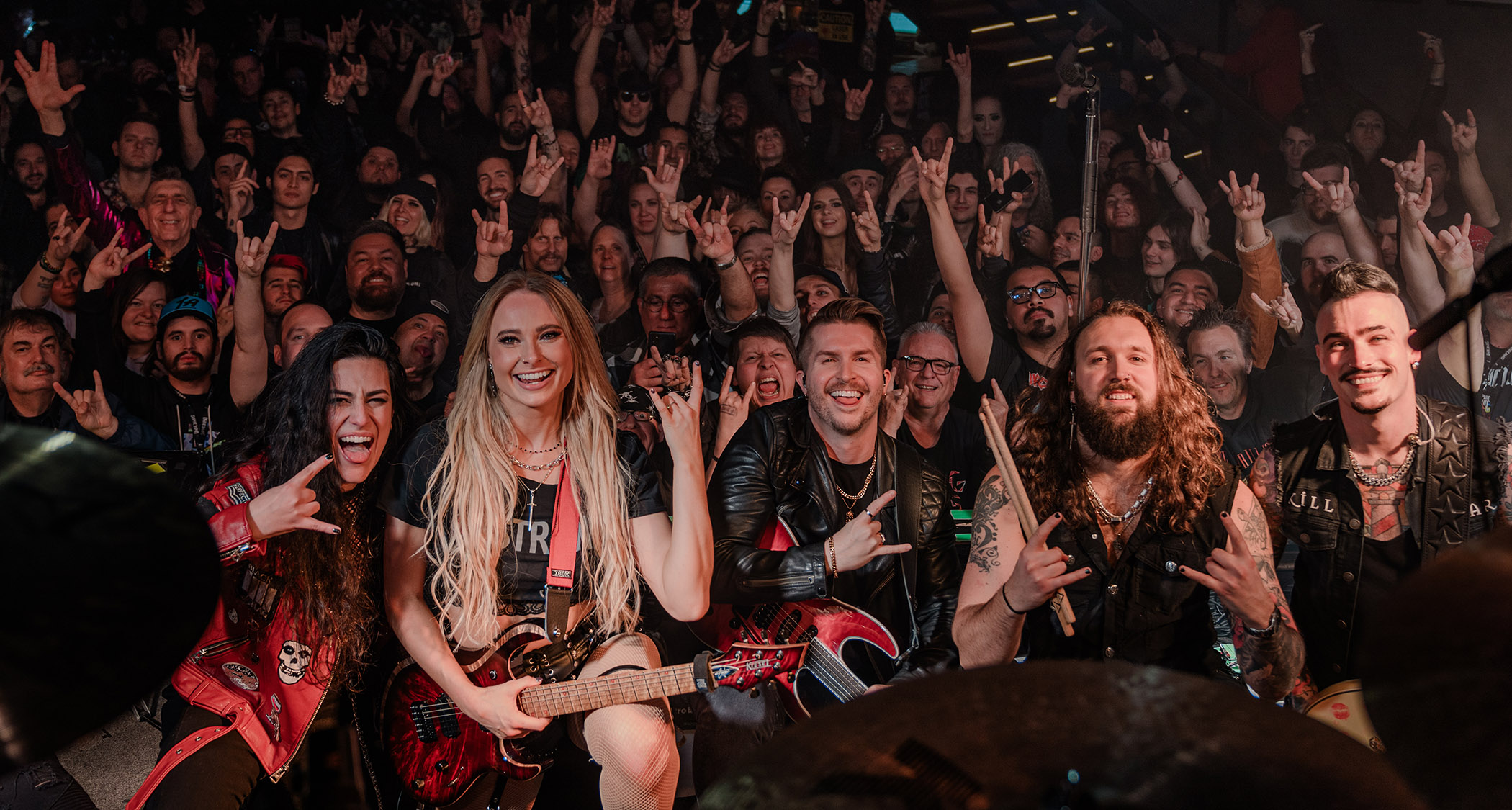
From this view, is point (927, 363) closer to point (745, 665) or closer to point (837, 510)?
point (837, 510)

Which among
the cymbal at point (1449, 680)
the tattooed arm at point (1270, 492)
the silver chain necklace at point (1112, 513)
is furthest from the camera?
the tattooed arm at point (1270, 492)

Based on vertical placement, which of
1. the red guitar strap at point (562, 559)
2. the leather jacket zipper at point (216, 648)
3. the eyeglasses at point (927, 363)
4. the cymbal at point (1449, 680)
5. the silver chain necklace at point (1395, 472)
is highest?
the eyeglasses at point (927, 363)

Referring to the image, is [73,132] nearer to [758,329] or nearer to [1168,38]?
[758,329]

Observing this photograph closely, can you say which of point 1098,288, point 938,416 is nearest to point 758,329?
point 938,416

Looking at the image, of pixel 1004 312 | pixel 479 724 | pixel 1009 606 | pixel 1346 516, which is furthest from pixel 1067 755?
pixel 1346 516

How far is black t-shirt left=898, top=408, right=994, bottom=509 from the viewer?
4055mm

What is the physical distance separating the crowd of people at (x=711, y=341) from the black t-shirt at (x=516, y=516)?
14 mm

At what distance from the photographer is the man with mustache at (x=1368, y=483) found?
3.79 m

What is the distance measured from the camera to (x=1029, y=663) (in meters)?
1.28

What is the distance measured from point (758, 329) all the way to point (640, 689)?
5.17 feet

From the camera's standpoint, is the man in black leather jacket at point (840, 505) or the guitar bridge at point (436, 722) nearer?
the guitar bridge at point (436, 722)

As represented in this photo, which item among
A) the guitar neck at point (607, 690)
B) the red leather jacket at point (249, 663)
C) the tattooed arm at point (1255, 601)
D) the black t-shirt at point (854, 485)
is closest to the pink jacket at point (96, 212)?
the red leather jacket at point (249, 663)

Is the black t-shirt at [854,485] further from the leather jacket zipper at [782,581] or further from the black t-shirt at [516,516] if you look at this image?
the black t-shirt at [516,516]

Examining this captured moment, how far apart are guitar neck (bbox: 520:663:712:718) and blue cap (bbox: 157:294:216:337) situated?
6.78 ft
